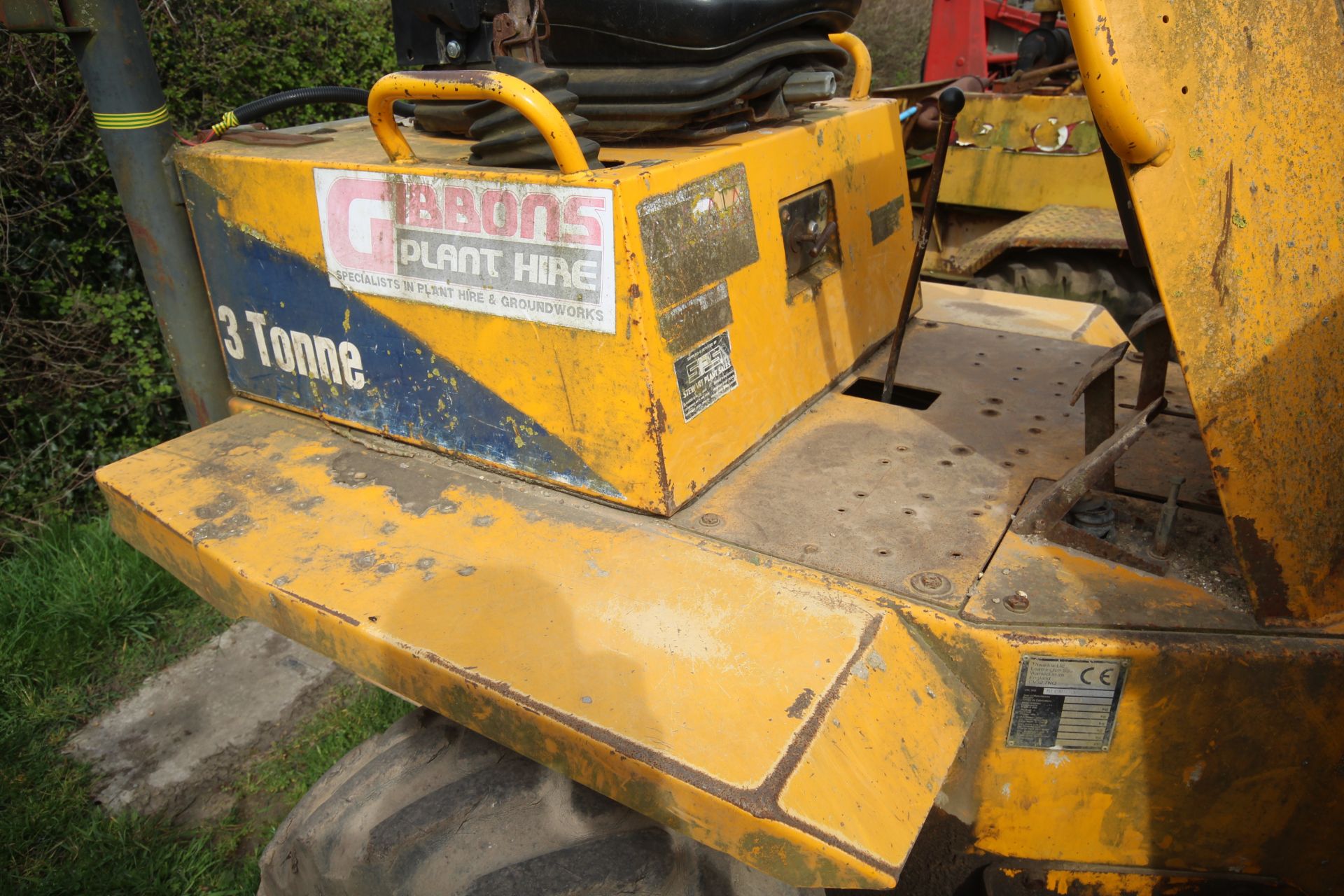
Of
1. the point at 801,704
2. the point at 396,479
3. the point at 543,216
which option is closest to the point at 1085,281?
the point at 543,216

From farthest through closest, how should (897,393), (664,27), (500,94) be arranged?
(897,393) → (664,27) → (500,94)

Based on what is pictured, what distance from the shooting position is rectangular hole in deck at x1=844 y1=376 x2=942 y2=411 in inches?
93.4

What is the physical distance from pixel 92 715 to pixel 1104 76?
3.29 meters

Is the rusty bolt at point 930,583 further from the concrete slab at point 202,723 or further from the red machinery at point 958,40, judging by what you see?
the red machinery at point 958,40

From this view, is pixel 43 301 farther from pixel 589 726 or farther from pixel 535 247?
pixel 589 726

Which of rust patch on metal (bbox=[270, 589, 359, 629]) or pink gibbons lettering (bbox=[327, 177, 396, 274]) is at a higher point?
pink gibbons lettering (bbox=[327, 177, 396, 274])

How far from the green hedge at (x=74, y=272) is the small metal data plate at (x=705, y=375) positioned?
3138mm

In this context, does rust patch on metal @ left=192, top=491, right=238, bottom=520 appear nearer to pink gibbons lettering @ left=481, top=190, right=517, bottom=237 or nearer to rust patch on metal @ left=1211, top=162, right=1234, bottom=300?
pink gibbons lettering @ left=481, top=190, right=517, bottom=237

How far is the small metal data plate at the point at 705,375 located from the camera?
175cm

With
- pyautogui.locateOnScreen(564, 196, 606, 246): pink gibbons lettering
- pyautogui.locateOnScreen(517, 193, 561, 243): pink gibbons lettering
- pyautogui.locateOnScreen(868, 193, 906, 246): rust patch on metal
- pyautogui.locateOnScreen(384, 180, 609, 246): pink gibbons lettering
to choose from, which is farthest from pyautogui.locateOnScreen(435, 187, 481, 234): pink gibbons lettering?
pyautogui.locateOnScreen(868, 193, 906, 246): rust patch on metal

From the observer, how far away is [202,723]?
9.68 feet

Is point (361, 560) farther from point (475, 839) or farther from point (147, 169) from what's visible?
point (147, 169)

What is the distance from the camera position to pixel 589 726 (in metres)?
1.30

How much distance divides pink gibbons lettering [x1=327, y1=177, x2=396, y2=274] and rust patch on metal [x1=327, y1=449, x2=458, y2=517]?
1.40 feet
